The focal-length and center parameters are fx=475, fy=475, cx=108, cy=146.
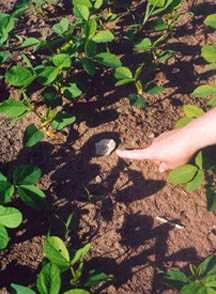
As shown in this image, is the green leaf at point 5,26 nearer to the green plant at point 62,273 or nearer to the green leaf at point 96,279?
the green plant at point 62,273

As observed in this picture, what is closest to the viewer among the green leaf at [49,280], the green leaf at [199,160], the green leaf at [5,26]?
the green leaf at [49,280]

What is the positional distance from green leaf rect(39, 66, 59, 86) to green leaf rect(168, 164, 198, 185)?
609mm

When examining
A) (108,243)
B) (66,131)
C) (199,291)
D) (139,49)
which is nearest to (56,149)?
(66,131)

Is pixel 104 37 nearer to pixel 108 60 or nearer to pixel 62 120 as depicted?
pixel 108 60

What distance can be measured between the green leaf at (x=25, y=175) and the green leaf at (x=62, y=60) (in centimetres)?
47

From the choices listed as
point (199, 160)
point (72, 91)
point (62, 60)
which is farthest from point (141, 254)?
point (62, 60)

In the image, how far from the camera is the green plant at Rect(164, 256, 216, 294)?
1.48 m

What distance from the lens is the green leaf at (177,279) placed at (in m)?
1.55

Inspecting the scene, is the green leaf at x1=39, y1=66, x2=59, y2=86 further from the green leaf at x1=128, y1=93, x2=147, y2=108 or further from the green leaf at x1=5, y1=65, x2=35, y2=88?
the green leaf at x1=128, y1=93, x2=147, y2=108

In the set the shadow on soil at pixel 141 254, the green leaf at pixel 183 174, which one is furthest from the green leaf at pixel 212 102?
the shadow on soil at pixel 141 254

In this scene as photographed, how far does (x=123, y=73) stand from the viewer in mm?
1992

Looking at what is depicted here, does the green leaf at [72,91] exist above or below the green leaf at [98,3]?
below

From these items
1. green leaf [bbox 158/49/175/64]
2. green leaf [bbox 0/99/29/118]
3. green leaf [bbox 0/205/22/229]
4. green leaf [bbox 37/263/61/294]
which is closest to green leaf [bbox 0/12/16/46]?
green leaf [bbox 0/99/29/118]

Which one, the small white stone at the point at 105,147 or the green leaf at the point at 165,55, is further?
the green leaf at the point at 165,55
